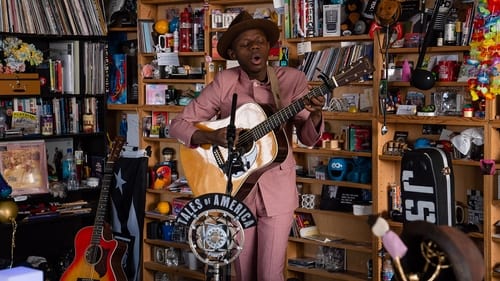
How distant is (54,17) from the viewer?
5.87 meters

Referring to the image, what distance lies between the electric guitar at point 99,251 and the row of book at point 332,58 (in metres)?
1.23

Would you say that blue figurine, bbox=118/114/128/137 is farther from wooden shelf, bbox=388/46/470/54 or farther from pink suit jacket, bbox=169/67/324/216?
wooden shelf, bbox=388/46/470/54

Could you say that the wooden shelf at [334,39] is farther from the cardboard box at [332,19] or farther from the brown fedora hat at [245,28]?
the brown fedora hat at [245,28]

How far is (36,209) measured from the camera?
18.6 ft

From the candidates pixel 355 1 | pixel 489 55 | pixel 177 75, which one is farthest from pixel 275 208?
pixel 177 75

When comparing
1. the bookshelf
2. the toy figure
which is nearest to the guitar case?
the toy figure

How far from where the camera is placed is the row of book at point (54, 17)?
18.4 feet

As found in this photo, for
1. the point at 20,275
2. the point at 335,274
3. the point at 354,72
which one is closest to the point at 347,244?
the point at 335,274

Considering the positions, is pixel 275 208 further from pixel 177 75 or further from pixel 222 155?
pixel 177 75

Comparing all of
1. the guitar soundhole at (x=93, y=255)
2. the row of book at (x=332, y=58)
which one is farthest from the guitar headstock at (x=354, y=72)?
the guitar soundhole at (x=93, y=255)

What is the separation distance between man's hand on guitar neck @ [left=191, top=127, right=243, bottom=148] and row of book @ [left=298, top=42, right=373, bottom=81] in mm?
1062

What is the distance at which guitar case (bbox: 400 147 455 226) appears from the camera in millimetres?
3766

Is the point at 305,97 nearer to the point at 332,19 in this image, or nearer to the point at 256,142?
the point at 256,142

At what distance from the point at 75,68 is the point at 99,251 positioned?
5.09 feet
